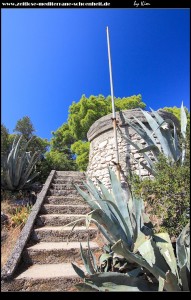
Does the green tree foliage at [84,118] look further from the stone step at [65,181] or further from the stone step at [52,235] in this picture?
the stone step at [52,235]

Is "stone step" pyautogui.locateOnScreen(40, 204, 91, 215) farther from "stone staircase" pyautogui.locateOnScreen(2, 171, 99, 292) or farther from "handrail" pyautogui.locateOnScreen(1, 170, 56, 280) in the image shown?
"handrail" pyautogui.locateOnScreen(1, 170, 56, 280)

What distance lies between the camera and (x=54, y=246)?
304cm

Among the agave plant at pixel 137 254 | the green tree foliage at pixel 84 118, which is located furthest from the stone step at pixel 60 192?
the green tree foliage at pixel 84 118

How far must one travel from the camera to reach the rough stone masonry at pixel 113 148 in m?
4.32

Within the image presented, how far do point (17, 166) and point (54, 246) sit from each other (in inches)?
52.0

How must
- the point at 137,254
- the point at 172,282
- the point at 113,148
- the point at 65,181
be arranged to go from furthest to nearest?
the point at 65,181 < the point at 113,148 < the point at 137,254 < the point at 172,282

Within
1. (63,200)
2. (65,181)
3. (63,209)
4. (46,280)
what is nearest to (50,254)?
(46,280)

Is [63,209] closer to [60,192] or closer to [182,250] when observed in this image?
[60,192]

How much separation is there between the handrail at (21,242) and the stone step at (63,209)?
0.46 feet

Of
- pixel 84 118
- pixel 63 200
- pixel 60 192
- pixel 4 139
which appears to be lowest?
pixel 63 200

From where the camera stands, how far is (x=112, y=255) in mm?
2566

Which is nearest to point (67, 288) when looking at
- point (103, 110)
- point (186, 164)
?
point (186, 164)

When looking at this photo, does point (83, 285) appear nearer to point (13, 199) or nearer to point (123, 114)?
point (13, 199)

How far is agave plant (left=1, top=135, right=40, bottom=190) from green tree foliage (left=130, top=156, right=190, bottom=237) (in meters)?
1.55
